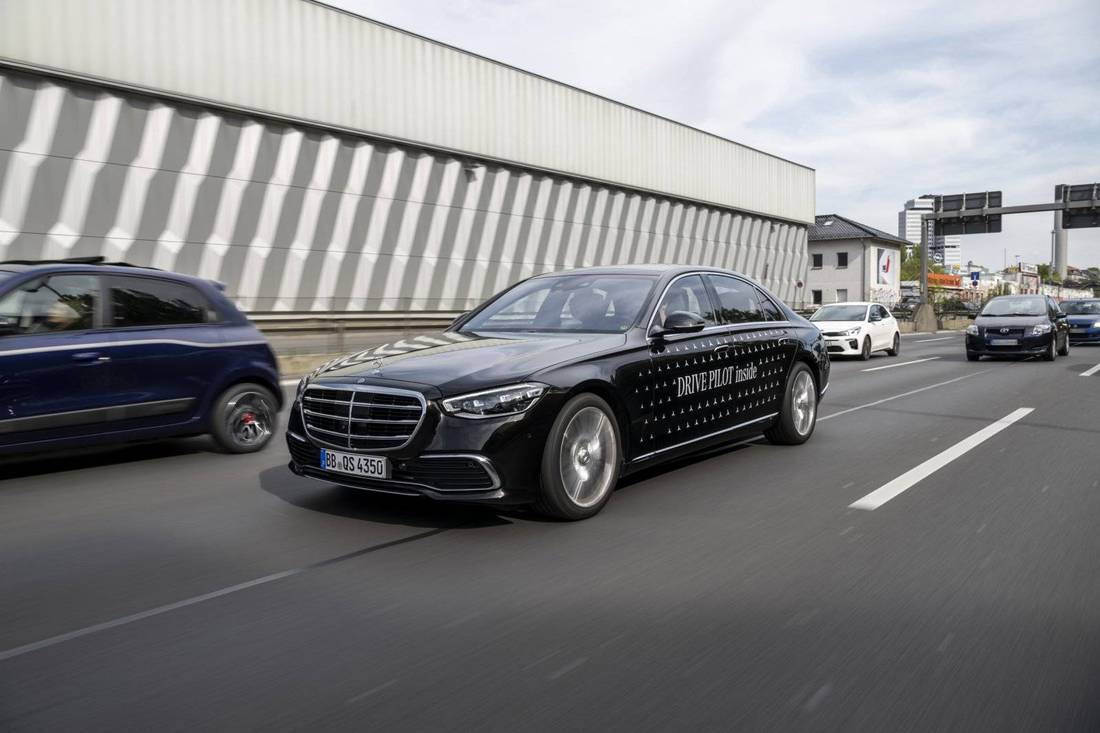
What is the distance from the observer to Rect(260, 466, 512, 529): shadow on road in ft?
17.3

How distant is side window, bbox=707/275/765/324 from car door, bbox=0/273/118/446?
4563 millimetres

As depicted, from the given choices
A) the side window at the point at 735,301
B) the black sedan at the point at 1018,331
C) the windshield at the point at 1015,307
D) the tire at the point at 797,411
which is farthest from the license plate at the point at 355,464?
the windshield at the point at 1015,307

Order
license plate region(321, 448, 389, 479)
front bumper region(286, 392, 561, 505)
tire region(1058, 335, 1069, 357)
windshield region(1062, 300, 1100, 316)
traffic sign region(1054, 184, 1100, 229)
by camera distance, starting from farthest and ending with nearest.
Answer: traffic sign region(1054, 184, 1100, 229) < windshield region(1062, 300, 1100, 316) < tire region(1058, 335, 1069, 357) < license plate region(321, 448, 389, 479) < front bumper region(286, 392, 561, 505)

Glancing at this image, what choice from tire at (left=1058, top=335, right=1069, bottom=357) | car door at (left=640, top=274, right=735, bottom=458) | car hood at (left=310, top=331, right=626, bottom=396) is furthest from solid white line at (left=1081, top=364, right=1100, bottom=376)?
car hood at (left=310, top=331, right=626, bottom=396)

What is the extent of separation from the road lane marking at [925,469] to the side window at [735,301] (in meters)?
1.68

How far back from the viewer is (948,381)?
15336 millimetres

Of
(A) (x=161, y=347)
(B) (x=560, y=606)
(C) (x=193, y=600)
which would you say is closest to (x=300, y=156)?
(A) (x=161, y=347)

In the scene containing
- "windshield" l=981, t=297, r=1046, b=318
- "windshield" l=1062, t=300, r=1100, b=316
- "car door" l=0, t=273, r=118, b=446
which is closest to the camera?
"car door" l=0, t=273, r=118, b=446

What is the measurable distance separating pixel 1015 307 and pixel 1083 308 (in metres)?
8.63

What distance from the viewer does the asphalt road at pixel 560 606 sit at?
2.93 meters

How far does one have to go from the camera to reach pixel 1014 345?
791 inches

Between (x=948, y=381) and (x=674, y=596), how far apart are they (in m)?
12.8

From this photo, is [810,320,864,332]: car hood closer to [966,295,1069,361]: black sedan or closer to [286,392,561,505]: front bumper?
[966,295,1069,361]: black sedan

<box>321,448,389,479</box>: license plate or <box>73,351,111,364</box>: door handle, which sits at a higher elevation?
<box>73,351,111,364</box>: door handle
